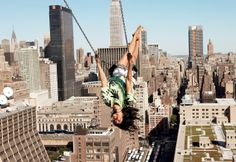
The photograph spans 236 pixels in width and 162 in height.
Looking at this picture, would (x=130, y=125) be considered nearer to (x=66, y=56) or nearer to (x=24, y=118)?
(x=24, y=118)

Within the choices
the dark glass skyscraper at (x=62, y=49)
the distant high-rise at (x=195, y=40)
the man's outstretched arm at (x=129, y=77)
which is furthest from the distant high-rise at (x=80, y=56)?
the man's outstretched arm at (x=129, y=77)

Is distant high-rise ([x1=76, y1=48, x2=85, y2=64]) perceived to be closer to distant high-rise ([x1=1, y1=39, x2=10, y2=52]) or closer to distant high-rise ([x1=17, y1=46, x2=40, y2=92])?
distant high-rise ([x1=1, y1=39, x2=10, y2=52])

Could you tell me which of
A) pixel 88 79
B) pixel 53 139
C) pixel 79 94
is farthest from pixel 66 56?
pixel 53 139

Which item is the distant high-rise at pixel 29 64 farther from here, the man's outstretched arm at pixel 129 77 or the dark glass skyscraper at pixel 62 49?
the man's outstretched arm at pixel 129 77

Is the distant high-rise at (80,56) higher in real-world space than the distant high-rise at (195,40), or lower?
lower

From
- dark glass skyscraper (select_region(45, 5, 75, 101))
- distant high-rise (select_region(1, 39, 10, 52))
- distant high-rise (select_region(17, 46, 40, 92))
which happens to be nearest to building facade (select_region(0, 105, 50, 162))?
distant high-rise (select_region(17, 46, 40, 92))

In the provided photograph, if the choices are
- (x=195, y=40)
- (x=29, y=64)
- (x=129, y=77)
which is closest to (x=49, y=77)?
(x=29, y=64)

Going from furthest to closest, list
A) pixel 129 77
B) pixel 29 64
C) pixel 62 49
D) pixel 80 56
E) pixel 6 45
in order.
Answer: pixel 80 56 < pixel 6 45 < pixel 62 49 < pixel 29 64 < pixel 129 77

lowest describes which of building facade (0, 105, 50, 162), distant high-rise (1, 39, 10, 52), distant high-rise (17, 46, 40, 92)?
building facade (0, 105, 50, 162)

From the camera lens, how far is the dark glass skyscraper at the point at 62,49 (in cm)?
4556

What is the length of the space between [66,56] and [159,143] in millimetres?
23741

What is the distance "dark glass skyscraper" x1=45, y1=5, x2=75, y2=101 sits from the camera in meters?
45.6

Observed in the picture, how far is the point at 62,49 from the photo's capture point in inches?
1829

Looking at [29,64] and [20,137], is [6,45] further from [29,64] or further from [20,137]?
[20,137]
